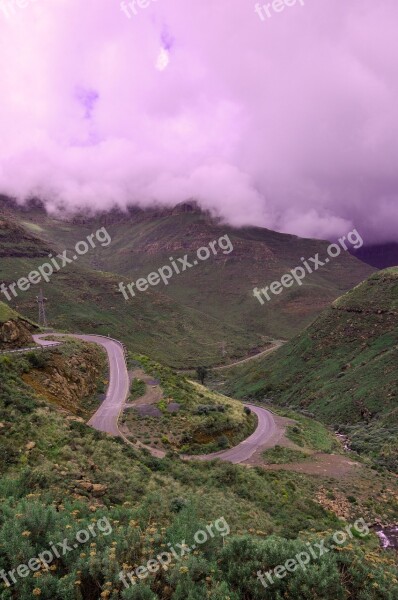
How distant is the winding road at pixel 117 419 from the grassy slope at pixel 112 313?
218ft

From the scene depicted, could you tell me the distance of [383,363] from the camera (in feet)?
214

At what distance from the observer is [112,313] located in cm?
13925

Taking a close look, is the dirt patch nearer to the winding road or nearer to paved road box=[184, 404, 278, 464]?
paved road box=[184, 404, 278, 464]

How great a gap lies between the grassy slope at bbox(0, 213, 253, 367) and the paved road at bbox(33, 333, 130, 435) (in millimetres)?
63150

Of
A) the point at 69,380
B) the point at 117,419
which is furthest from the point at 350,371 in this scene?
the point at 69,380

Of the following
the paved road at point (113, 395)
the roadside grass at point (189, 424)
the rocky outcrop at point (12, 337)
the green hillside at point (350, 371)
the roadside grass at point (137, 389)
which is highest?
the rocky outcrop at point (12, 337)

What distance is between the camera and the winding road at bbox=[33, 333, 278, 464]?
30.1 metres

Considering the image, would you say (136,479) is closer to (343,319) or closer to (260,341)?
(343,319)

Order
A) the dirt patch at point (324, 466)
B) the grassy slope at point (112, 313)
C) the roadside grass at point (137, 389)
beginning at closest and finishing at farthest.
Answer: the dirt patch at point (324, 466)
the roadside grass at point (137, 389)
the grassy slope at point (112, 313)

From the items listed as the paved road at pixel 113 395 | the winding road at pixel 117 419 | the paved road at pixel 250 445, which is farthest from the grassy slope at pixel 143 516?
the paved road at pixel 113 395

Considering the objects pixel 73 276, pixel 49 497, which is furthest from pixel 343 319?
pixel 73 276

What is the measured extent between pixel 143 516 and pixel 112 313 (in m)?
131

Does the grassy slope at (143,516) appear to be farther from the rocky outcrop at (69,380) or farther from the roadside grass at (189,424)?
the roadside grass at (189,424)

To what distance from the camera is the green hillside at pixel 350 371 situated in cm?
5305
